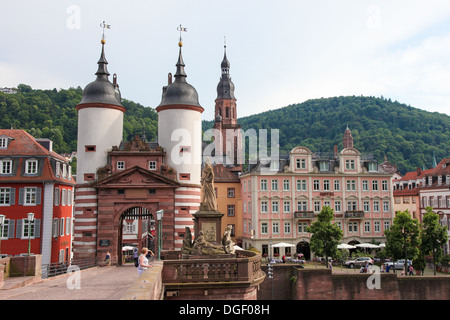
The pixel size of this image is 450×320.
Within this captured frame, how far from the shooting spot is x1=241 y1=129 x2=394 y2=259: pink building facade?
2210 inches

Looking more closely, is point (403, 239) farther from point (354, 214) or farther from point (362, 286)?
point (354, 214)

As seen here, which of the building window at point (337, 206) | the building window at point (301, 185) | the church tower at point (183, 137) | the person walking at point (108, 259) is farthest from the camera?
the building window at point (337, 206)

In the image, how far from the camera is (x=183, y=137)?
145 ft

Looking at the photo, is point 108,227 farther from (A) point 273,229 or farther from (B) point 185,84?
(A) point 273,229

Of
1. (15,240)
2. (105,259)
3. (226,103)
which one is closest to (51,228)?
(15,240)

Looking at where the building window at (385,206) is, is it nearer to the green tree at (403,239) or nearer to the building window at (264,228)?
the green tree at (403,239)

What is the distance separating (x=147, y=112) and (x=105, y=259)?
9079 centimetres

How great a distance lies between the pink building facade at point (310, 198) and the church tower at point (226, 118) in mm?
55114

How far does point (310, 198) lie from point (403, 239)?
15.7 metres

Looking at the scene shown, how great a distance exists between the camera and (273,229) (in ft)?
184

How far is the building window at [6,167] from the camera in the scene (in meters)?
41.8

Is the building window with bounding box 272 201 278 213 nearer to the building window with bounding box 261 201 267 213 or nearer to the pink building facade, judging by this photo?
the pink building facade

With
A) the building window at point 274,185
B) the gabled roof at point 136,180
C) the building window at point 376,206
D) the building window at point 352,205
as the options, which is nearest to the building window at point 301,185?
the building window at point 274,185

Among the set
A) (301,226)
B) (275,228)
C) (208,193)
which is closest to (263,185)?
(275,228)
